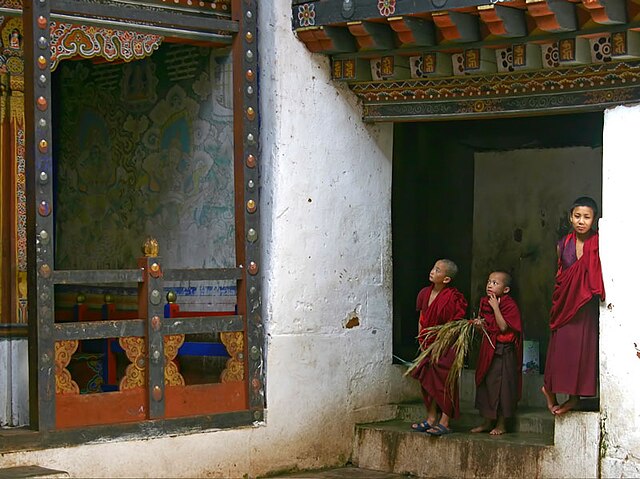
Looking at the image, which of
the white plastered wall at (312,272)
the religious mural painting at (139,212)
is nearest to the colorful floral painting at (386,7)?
the white plastered wall at (312,272)

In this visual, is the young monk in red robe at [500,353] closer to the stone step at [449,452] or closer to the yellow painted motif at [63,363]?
the stone step at [449,452]

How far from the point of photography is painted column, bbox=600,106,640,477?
6949 millimetres

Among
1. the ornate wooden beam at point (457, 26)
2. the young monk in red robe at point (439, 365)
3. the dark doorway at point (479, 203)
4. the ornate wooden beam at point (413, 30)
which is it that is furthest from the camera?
the dark doorway at point (479, 203)

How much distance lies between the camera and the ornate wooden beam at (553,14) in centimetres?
677

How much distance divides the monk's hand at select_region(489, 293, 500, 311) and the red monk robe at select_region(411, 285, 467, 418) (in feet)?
0.93

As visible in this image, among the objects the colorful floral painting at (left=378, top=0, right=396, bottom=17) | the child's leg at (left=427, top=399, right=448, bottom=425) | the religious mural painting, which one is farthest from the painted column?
the religious mural painting

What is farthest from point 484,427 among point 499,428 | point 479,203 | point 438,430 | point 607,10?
point 607,10

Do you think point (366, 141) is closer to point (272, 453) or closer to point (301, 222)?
point (301, 222)

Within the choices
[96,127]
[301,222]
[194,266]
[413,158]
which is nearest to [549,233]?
[413,158]

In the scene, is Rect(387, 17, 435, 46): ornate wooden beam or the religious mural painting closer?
the religious mural painting

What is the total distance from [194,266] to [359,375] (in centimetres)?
126

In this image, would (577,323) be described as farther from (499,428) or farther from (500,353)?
(499,428)

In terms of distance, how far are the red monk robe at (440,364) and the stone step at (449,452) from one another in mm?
205

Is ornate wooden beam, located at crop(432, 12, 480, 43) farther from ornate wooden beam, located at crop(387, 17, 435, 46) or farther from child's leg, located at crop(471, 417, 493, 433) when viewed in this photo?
child's leg, located at crop(471, 417, 493, 433)
